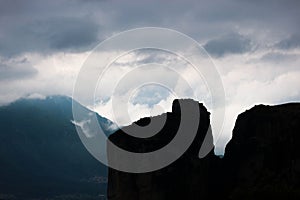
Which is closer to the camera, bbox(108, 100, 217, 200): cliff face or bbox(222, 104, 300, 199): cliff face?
bbox(222, 104, 300, 199): cliff face

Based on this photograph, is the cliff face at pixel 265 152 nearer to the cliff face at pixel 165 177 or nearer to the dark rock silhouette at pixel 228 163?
the dark rock silhouette at pixel 228 163

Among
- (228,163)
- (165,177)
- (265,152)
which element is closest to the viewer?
(265,152)

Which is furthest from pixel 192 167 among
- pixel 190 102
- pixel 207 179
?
pixel 190 102

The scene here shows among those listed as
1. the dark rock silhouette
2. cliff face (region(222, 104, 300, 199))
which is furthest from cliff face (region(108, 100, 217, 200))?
cliff face (region(222, 104, 300, 199))

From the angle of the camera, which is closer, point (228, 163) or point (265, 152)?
point (265, 152)

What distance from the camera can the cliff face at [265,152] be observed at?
97438 millimetres

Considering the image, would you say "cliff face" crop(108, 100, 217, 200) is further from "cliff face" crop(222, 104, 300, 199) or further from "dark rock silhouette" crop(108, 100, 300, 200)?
"cliff face" crop(222, 104, 300, 199)

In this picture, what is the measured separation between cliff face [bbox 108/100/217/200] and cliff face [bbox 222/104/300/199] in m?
5.70

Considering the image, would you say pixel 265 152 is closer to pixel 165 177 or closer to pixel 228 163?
pixel 228 163

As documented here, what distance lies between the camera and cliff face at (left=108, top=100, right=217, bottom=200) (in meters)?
108

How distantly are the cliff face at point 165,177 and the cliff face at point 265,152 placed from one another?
570cm

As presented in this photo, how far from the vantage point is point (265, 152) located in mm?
102688

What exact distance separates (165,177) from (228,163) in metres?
12.8

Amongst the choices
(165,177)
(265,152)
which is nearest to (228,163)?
(265,152)
